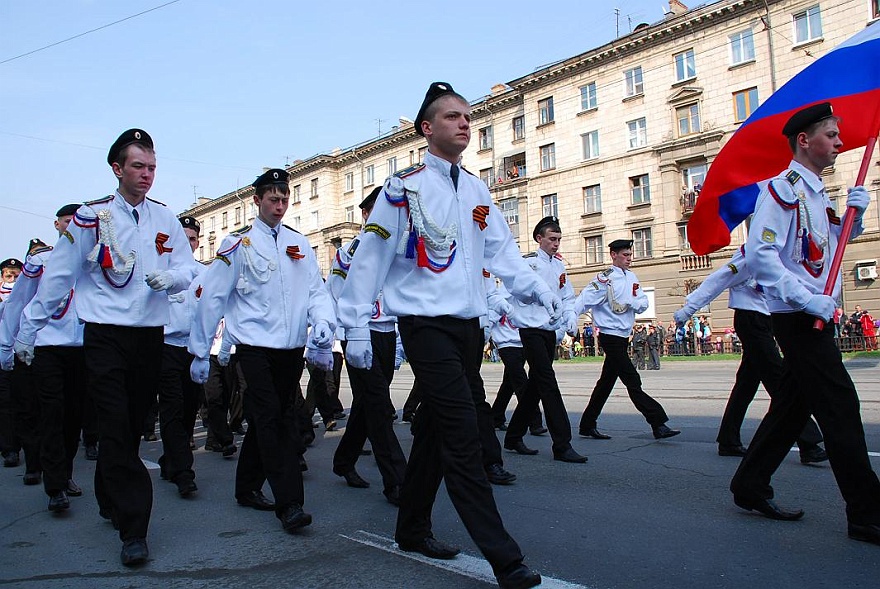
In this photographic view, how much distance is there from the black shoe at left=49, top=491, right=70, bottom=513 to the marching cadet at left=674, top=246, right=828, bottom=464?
502cm

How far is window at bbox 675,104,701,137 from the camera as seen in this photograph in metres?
38.2

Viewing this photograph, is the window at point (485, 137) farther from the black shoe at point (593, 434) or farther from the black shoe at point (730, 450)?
the black shoe at point (730, 450)

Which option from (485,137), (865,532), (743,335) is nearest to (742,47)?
(485,137)

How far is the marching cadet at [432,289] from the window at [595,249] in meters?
39.0

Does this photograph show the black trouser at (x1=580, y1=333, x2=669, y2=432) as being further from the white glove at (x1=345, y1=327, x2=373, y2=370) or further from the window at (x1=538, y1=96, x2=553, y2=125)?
the window at (x1=538, y1=96, x2=553, y2=125)

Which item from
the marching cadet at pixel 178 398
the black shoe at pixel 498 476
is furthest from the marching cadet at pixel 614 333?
the marching cadet at pixel 178 398

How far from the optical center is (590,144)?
4303 centimetres

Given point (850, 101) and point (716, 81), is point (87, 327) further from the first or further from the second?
point (716, 81)

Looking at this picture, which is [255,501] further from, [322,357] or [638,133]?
[638,133]

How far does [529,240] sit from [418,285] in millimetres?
42426

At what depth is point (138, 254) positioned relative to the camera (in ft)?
16.1

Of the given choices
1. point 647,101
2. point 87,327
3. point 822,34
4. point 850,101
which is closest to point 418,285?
point 87,327

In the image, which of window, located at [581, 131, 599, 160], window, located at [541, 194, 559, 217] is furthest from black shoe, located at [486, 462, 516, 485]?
window, located at [541, 194, 559, 217]

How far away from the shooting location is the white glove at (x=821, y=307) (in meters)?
4.14
